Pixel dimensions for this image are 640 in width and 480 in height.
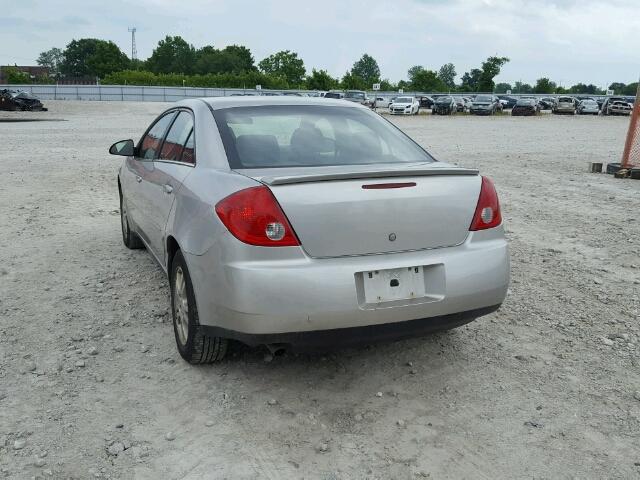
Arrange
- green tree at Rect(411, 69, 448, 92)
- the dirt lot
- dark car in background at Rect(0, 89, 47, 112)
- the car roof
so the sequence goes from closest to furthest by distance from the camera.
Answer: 1. the dirt lot
2. the car roof
3. dark car in background at Rect(0, 89, 47, 112)
4. green tree at Rect(411, 69, 448, 92)

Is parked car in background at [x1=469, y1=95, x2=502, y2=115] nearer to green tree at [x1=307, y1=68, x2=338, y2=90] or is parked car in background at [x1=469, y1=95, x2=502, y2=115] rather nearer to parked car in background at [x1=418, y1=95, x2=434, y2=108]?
parked car in background at [x1=418, y1=95, x2=434, y2=108]

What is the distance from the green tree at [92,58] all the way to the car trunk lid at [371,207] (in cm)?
13308

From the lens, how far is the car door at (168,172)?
3.99 meters

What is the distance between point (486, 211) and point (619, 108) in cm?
5370

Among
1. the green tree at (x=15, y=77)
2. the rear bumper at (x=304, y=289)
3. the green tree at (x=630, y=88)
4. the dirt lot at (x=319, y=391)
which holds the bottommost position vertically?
the green tree at (x=15, y=77)

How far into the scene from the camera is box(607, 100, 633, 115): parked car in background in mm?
50250

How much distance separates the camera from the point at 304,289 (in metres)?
3.01

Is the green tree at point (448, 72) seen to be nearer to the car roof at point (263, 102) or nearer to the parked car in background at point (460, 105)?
the parked car in background at point (460, 105)

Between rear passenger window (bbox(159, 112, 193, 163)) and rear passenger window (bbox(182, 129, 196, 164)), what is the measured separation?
6 cm

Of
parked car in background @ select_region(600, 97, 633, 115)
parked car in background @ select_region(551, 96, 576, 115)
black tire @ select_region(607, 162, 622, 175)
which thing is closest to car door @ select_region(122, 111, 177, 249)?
black tire @ select_region(607, 162, 622, 175)

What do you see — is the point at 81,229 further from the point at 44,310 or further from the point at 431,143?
the point at 431,143

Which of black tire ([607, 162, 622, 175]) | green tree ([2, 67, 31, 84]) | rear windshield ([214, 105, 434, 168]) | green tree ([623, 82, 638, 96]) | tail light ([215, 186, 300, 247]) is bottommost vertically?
green tree ([2, 67, 31, 84])

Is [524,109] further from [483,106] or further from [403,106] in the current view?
[403,106]

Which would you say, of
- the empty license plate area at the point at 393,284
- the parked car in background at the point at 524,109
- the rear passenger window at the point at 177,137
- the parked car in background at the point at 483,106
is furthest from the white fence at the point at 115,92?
the empty license plate area at the point at 393,284
